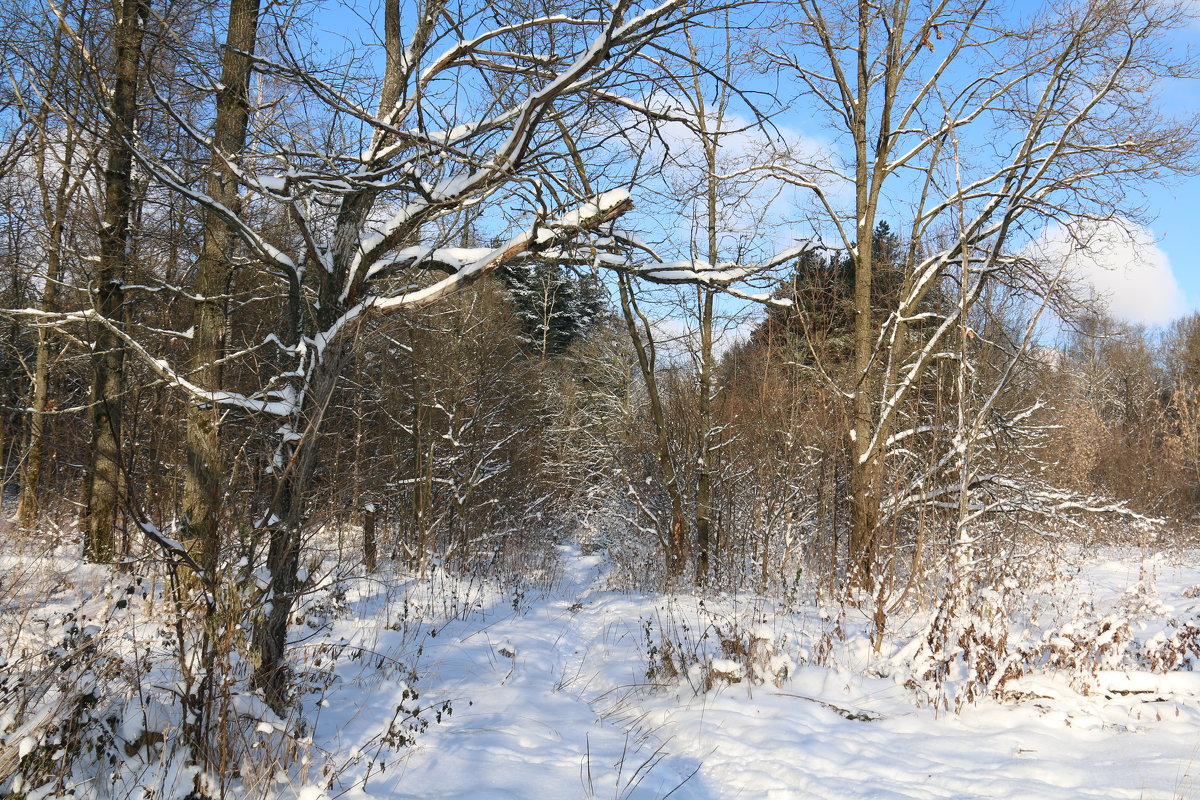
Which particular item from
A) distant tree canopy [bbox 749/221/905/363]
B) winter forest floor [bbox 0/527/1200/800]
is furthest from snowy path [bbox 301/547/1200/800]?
distant tree canopy [bbox 749/221/905/363]

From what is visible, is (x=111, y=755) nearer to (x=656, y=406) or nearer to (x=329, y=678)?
(x=329, y=678)

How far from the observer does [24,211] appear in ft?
35.7

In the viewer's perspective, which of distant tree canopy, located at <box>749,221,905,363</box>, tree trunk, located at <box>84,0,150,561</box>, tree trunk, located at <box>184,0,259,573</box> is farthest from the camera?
distant tree canopy, located at <box>749,221,905,363</box>

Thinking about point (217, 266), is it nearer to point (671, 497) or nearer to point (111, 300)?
point (111, 300)

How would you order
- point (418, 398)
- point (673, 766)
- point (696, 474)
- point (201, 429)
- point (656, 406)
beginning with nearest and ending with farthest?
point (673, 766)
point (201, 429)
point (656, 406)
point (696, 474)
point (418, 398)

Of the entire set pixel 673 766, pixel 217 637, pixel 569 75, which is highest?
pixel 569 75

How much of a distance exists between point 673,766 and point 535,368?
13520 mm

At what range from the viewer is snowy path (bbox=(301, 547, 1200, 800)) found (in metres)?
3.13

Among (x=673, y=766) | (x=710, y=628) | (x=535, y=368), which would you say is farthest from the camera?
(x=535, y=368)

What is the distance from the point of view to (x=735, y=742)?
12.3 ft

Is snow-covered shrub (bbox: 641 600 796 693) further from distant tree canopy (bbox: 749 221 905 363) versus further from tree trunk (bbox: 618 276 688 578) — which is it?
tree trunk (bbox: 618 276 688 578)

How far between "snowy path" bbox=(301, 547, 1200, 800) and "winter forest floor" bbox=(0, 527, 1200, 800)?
2cm

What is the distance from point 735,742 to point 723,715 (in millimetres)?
433

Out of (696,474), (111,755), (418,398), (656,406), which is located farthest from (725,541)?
(111,755)
